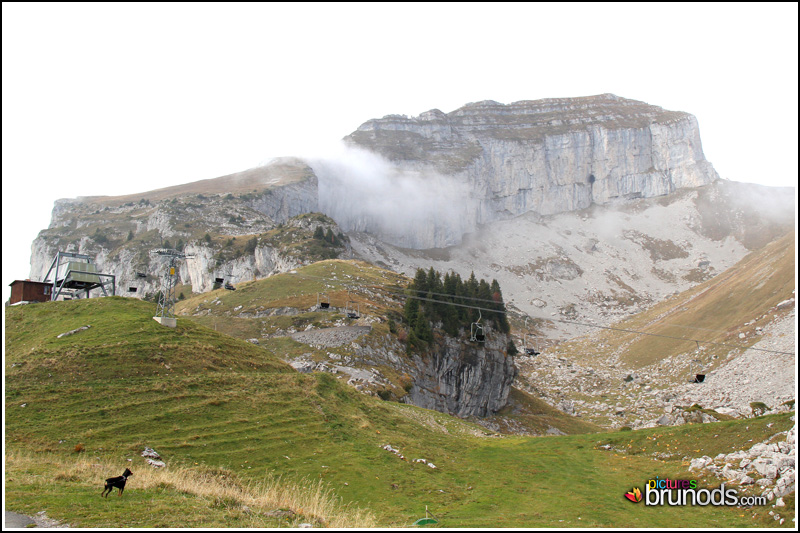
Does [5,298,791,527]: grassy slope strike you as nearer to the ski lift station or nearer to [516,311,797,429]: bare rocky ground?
the ski lift station

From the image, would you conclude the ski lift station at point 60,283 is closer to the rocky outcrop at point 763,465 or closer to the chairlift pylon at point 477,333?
the chairlift pylon at point 477,333

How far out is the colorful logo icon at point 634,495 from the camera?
3062 centimetres

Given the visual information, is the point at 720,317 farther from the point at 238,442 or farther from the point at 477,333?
the point at 238,442

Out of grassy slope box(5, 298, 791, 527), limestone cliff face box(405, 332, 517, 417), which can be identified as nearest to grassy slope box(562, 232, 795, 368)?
limestone cliff face box(405, 332, 517, 417)

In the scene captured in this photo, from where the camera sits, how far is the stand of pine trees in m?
88.1

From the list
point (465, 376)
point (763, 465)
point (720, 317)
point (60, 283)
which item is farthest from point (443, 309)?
point (720, 317)

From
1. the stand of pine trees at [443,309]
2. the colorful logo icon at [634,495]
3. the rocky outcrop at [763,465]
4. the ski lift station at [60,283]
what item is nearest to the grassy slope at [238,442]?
the colorful logo icon at [634,495]

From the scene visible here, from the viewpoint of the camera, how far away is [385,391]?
63.6 metres

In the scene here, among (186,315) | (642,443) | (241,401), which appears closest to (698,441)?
(642,443)

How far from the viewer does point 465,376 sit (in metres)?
93.9

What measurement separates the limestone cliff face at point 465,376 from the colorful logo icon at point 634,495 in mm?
46900

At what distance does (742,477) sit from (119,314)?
4713 centimetres

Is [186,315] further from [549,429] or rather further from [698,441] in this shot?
[698,441]

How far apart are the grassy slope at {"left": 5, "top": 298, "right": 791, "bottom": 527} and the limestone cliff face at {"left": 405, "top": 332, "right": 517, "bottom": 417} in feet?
110
